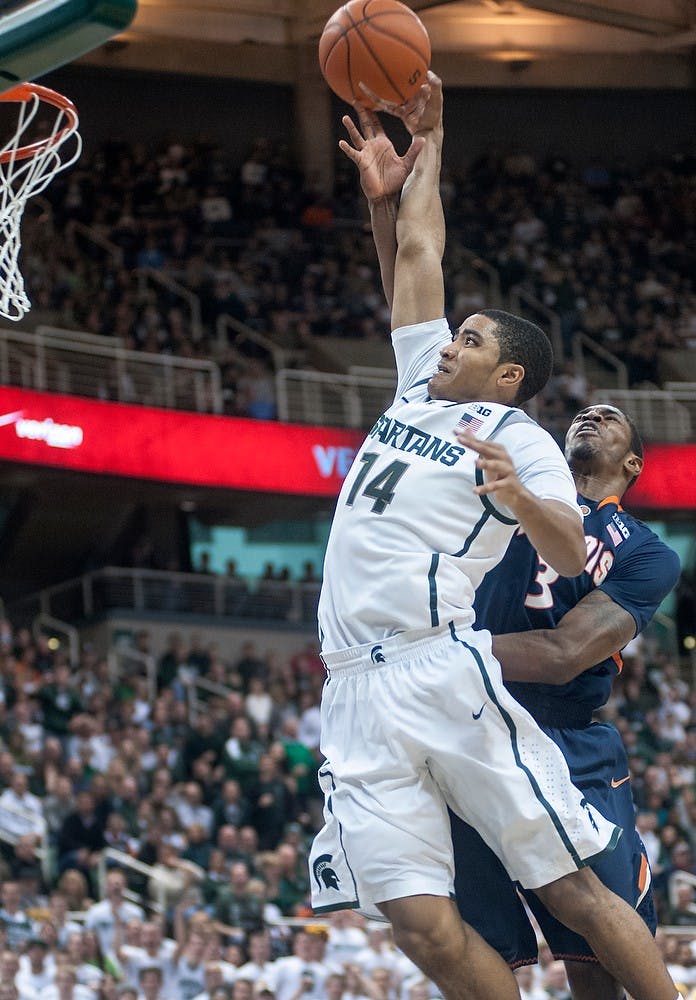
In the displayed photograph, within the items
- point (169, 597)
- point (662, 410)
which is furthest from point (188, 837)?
point (662, 410)

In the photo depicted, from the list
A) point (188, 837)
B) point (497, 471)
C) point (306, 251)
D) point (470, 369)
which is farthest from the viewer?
point (306, 251)

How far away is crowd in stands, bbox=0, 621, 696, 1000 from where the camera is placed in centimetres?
1098

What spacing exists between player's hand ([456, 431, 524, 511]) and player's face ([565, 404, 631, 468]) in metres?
1.28

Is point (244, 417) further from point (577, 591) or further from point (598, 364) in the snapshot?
point (577, 591)

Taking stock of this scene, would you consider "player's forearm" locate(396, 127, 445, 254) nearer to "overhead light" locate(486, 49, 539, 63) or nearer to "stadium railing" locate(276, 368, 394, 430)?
"stadium railing" locate(276, 368, 394, 430)

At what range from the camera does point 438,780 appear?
4234mm

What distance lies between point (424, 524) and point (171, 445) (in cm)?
1577

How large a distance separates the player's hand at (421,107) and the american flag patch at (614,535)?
1.41 meters

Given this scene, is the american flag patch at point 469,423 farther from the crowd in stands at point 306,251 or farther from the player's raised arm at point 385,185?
the crowd in stands at point 306,251

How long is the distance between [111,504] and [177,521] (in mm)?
1623

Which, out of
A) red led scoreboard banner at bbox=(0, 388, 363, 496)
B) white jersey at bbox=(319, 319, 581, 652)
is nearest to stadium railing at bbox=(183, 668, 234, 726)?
red led scoreboard banner at bbox=(0, 388, 363, 496)

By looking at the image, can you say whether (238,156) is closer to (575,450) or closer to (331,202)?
(331,202)

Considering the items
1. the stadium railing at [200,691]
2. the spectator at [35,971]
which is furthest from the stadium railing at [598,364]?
the spectator at [35,971]

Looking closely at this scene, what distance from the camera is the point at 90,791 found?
13094 mm
